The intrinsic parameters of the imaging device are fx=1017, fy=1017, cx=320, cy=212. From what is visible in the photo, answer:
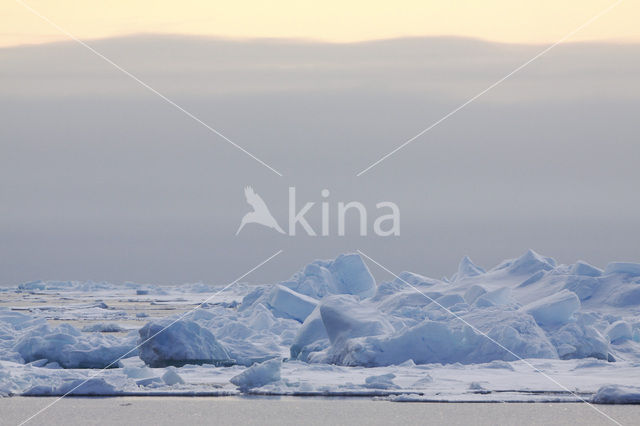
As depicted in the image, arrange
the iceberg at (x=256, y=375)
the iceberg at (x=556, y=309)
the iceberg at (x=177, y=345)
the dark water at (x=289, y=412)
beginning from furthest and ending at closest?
the iceberg at (x=556, y=309), the iceberg at (x=177, y=345), the iceberg at (x=256, y=375), the dark water at (x=289, y=412)

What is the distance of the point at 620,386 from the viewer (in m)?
12.1

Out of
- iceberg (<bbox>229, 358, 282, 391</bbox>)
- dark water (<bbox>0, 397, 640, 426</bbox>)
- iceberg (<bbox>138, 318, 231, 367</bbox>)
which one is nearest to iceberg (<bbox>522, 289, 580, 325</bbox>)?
dark water (<bbox>0, 397, 640, 426</bbox>)

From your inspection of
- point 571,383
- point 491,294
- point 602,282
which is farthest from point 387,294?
point 571,383

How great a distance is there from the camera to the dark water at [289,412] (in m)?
10.9

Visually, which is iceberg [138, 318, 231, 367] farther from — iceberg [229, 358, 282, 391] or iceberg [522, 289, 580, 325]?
iceberg [522, 289, 580, 325]

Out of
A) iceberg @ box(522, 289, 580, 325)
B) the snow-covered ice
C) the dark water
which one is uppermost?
iceberg @ box(522, 289, 580, 325)

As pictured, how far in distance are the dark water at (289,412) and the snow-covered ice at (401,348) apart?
16.2 inches

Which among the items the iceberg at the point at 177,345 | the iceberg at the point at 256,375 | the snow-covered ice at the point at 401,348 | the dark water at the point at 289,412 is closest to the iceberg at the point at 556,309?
the snow-covered ice at the point at 401,348

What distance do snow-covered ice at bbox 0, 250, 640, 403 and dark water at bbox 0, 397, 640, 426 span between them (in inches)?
16.2

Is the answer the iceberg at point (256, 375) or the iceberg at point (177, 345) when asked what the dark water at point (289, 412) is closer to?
the iceberg at point (256, 375)

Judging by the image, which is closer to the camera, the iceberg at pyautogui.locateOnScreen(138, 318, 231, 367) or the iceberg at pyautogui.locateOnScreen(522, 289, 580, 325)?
the iceberg at pyautogui.locateOnScreen(138, 318, 231, 367)

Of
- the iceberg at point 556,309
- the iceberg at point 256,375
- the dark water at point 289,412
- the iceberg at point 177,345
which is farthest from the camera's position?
the iceberg at point 556,309

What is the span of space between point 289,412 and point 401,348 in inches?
149

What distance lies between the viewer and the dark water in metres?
10.9
